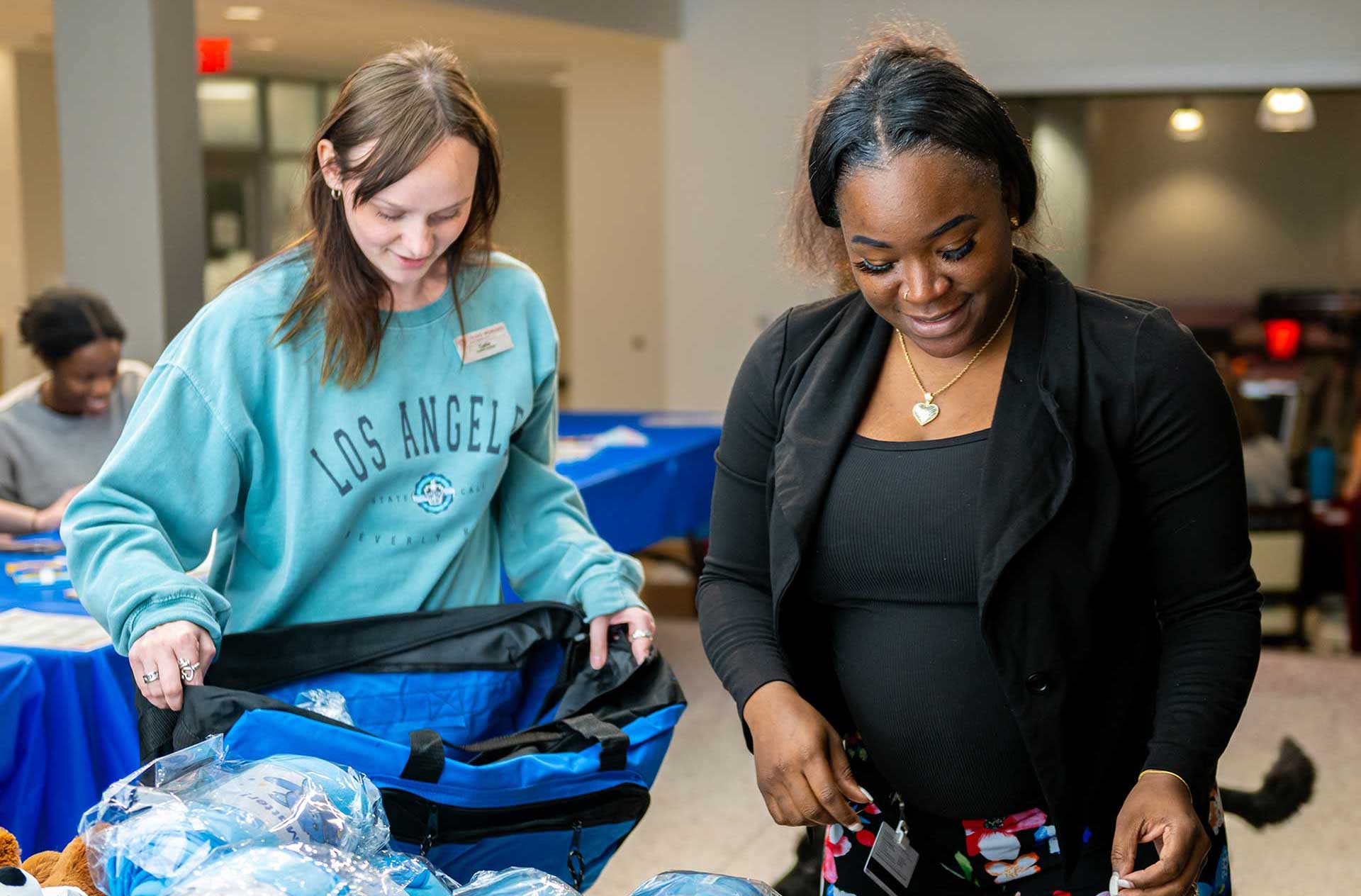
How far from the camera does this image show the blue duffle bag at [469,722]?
118 centimetres

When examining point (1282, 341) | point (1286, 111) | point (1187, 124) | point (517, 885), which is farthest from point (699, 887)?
point (1282, 341)

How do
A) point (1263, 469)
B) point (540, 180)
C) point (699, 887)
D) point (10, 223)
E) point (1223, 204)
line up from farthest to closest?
point (540, 180) < point (1223, 204) < point (10, 223) < point (1263, 469) < point (699, 887)

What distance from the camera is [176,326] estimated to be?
3.95 m

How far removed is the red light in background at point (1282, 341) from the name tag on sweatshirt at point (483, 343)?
26.4 feet

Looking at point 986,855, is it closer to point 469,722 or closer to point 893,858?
point 893,858

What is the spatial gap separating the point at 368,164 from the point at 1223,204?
10.3m

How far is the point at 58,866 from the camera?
1061 millimetres

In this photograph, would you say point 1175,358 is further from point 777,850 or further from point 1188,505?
point 777,850

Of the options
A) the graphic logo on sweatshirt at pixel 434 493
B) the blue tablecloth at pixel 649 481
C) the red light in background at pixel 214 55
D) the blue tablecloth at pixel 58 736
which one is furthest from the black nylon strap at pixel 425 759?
the red light in background at pixel 214 55

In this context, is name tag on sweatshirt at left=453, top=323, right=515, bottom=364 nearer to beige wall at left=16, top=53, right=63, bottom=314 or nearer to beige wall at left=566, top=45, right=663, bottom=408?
beige wall at left=566, top=45, right=663, bottom=408

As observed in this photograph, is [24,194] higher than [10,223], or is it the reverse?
[24,194]

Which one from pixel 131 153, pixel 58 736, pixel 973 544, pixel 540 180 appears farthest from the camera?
pixel 540 180

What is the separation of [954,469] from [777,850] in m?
2.16

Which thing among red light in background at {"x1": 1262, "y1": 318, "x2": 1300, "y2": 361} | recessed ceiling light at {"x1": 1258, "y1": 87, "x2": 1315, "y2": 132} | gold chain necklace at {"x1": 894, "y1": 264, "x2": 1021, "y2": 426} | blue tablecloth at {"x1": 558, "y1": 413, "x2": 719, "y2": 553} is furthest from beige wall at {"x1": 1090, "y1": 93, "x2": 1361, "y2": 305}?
gold chain necklace at {"x1": 894, "y1": 264, "x2": 1021, "y2": 426}
